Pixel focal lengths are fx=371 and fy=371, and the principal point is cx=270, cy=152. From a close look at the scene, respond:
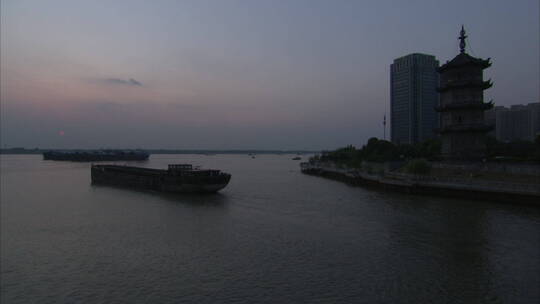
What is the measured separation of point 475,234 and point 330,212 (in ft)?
47.6

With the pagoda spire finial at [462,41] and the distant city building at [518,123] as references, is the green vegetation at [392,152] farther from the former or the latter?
the distant city building at [518,123]

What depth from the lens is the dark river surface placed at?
58.0 ft

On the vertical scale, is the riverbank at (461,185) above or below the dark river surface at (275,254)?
above

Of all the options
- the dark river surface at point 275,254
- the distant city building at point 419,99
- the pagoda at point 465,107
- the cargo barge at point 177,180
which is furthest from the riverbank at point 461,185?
the distant city building at point 419,99

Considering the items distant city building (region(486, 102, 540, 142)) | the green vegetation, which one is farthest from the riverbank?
distant city building (region(486, 102, 540, 142))

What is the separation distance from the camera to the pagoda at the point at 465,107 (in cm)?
6038

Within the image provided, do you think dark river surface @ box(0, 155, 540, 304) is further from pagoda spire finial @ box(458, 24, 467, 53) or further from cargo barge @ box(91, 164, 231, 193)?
pagoda spire finial @ box(458, 24, 467, 53)

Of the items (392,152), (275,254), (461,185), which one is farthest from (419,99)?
(275,254)

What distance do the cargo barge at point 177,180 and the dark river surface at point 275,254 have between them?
1319 centimetres

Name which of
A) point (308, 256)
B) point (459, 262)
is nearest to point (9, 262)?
point (308, 256)

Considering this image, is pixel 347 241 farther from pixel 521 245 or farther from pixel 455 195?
pixel 455 195

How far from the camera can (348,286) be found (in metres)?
18.2

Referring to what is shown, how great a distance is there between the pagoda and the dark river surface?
21861 mm

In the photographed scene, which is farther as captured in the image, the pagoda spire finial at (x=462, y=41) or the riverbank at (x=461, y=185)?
the pagoda spire finial at (x=462, y=41)
